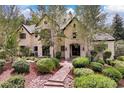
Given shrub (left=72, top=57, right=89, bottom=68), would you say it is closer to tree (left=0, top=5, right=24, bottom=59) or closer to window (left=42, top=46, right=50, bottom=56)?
window (left=42, top=46, right=50, bottom=56)

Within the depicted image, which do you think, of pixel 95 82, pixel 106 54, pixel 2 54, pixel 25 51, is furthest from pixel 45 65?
pixel 106 54

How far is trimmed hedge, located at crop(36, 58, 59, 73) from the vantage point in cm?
702

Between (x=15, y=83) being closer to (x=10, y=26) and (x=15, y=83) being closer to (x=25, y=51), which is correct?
(x=25, y=51)

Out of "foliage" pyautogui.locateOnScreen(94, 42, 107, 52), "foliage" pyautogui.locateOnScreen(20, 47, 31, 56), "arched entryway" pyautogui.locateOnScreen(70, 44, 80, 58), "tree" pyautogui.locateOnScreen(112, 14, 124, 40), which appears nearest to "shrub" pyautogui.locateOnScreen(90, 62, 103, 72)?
"foliage" pyautogui.locateOnScreen(94, 42, 107, 52)

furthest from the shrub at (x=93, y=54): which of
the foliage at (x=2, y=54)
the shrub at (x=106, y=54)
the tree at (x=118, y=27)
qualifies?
the foliage at (x=2, y=54)

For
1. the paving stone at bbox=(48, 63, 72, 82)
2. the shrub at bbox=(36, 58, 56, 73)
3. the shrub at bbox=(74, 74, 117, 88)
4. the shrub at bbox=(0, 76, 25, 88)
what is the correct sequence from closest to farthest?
1. the shrub at bbox=(74, 74, 117, 88)
2. the shrub at bbox=(0, 76, 25, 88)
3. the paving stone at bbox=(48, 63, 72, 82)
4. the shrub at bbox=(36, 58, 56, 73)

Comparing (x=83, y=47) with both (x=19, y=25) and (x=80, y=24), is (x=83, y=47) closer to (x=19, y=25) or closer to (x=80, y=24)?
(x=80, y=24)

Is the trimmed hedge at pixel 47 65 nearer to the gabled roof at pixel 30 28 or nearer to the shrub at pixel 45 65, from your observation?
the shrub at pixel 45 65

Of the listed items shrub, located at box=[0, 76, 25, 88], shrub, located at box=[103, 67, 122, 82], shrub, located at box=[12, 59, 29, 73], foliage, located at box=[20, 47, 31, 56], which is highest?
foliage, located at box=[20, 47, 31, 56]

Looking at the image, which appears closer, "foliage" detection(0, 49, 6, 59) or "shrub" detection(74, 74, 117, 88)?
"shrub" detection(74, 74, 117, 88)

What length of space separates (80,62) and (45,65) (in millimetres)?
827

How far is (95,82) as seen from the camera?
6.51 m

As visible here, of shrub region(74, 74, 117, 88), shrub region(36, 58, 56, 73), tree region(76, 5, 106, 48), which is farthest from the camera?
shrub region(36, 58, 56, 73)
